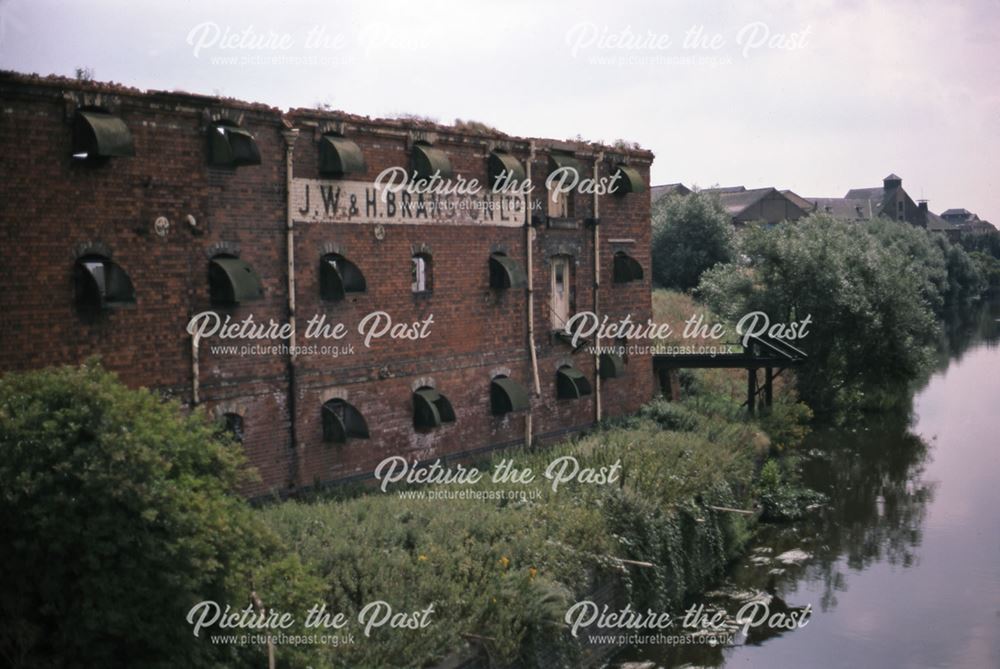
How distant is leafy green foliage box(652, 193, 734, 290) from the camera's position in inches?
1879

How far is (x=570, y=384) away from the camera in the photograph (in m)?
21.4

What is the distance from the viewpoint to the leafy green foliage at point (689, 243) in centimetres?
4772

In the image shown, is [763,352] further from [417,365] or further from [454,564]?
[454,564]

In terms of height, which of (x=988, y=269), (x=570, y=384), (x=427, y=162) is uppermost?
(x=988, y=269)

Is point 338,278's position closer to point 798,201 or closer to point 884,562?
point 884,562

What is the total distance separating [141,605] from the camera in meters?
8.78

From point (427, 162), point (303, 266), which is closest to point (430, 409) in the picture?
point (303, 266)

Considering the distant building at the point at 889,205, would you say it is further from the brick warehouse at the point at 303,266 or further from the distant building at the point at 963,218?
Result: the brick warehouse at the point at 303,266

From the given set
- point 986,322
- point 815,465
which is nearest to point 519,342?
point 815,465

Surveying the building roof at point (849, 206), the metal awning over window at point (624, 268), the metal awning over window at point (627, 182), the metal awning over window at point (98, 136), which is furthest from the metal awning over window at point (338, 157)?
the building roof at point (849, 206)

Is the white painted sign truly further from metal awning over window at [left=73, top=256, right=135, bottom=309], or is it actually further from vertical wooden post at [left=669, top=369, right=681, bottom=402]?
vertical wooden post at [left=669, top=369, right=681, bottom=402]

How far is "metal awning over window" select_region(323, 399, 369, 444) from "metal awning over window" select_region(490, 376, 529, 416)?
3725 mm

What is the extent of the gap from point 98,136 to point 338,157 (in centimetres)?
416

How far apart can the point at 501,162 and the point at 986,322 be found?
184 ft
